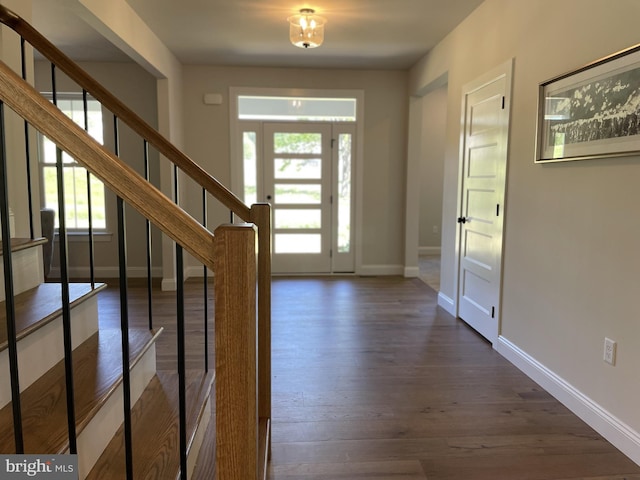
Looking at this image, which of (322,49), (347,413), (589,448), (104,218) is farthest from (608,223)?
(104,218)

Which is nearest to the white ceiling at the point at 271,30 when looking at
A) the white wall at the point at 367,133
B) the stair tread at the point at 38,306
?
the white wall at the point at 367,133

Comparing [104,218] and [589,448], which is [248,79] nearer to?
[104,218]

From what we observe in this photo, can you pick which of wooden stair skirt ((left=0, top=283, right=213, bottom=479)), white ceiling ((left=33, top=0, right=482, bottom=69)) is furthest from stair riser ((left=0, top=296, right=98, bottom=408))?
white ceiling ((left=33, top=0, right=482, bottom=69))

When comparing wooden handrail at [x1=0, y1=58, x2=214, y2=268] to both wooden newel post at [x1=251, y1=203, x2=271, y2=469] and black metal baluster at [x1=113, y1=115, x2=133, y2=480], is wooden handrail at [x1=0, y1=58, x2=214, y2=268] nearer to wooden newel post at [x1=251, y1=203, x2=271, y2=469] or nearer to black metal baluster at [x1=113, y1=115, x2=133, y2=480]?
black metal baluster at [x1=113, y1=115, x2=133, y2=480]

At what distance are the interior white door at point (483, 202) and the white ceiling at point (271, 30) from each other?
81cm

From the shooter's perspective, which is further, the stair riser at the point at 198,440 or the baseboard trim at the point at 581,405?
the baseboard trim at the point at 581,405

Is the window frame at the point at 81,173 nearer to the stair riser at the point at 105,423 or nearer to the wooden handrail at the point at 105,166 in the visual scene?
the stair riser at the point at 105,423

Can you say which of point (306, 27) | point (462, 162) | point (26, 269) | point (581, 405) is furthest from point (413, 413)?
point (306, 27)

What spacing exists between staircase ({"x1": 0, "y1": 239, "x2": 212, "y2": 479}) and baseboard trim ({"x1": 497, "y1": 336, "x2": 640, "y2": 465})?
6.06ft

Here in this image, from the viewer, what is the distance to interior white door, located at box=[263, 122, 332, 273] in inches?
214

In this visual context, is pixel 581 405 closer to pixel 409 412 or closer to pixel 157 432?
pixel 409 412

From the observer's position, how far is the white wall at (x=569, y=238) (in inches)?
78.4

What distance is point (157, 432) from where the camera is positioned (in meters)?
1.48

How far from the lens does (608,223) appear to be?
6.86 feet
